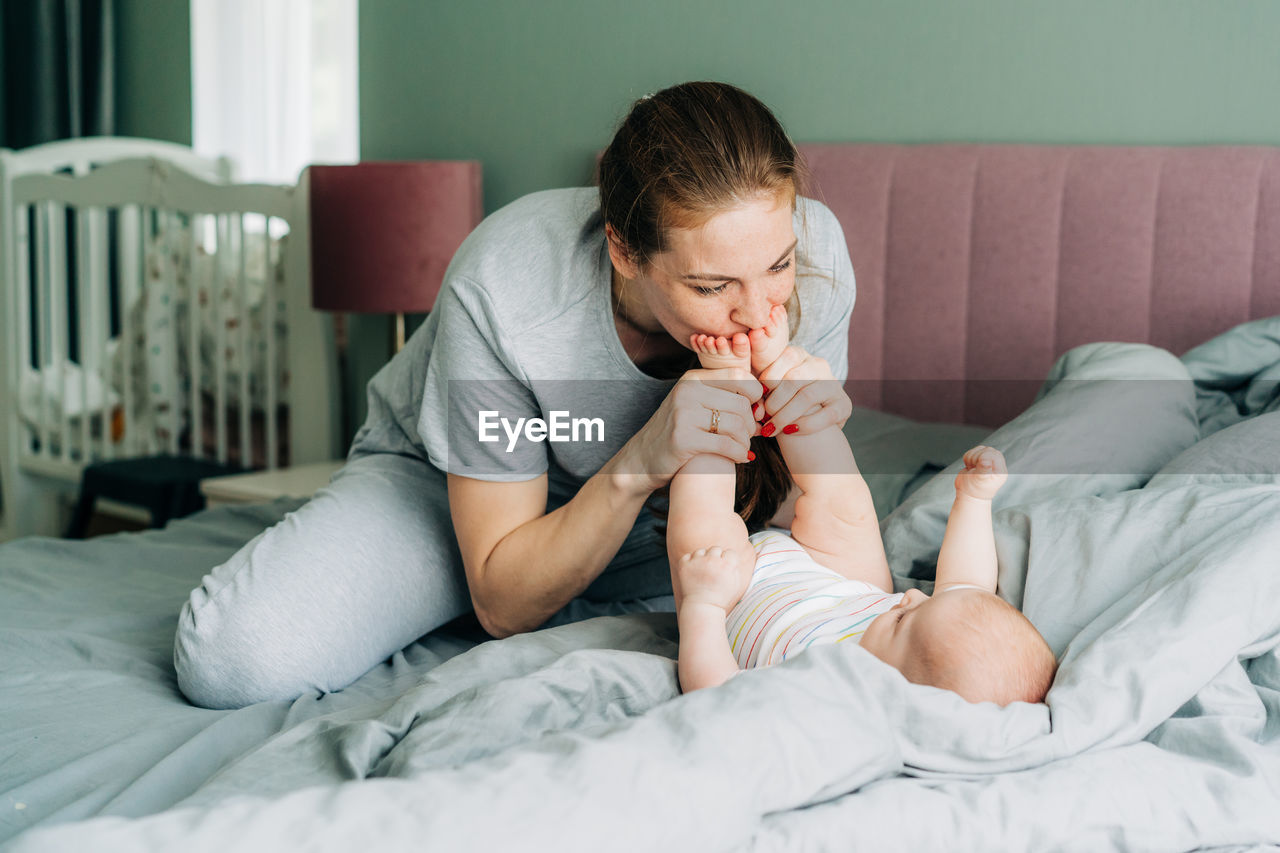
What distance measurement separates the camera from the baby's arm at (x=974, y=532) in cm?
101

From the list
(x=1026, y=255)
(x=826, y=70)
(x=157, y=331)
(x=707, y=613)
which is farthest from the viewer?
(x=157, y=331)

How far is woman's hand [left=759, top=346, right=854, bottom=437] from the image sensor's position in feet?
3.48

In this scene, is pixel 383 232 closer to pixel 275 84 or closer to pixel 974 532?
pixel 275 84

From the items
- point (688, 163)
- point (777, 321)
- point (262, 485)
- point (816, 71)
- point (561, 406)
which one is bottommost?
point (262, 485)

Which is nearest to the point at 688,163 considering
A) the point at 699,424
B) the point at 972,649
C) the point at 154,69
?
the point at 699,424

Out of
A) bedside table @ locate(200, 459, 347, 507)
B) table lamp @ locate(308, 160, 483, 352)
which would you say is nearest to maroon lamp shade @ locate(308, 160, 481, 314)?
table lamp @ locate(308, 160, 483, 352)

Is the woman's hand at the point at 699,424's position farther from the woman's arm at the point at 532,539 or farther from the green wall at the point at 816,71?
the green wall at the point at 816,71

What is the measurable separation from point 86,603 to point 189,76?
244 centimetres

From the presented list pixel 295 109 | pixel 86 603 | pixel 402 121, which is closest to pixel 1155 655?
pixel 86 603

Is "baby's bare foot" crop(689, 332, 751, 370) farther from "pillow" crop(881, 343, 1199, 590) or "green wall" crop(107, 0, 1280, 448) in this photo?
"green wall" crop(107, 0, 1280, 448)

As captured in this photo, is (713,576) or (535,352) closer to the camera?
(713,576)

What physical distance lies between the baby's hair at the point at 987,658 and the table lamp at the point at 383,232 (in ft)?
5.02

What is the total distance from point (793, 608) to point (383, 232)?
1.45 meters

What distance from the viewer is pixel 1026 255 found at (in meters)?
1.73
